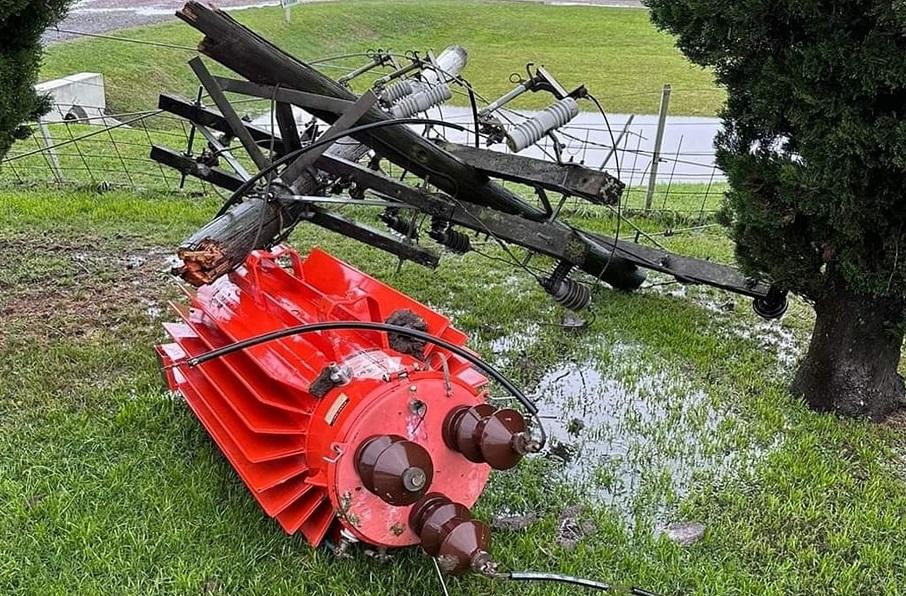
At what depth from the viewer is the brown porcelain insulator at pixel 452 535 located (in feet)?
8.84

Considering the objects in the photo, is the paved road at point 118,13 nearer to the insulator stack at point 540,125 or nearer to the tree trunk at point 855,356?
the insulator stack at point 540,125

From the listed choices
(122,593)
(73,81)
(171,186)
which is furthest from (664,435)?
(73,81)

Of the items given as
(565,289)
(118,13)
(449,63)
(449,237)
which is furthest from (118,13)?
(565,289)

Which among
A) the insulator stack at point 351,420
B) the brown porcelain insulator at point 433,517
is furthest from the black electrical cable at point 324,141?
the brown porcelain insulator at point 433,517

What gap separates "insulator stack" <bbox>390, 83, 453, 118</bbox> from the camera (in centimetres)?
434

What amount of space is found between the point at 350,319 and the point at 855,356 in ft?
9.11

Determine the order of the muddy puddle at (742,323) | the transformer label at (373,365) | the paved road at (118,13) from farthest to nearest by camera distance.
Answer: the paved road at (118,13) < the muddy puddle at (742,323) < the transformer label at (373,365)

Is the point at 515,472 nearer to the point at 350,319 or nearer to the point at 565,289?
the point at 350,319

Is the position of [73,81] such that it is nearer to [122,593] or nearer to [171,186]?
[171,186]

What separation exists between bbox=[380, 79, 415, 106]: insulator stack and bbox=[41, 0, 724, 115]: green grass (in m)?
8.16

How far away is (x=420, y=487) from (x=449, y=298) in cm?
323

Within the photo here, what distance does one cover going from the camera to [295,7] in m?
23.9

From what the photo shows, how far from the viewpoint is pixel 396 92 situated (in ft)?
15.3

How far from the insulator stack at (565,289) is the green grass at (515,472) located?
0.29 m
